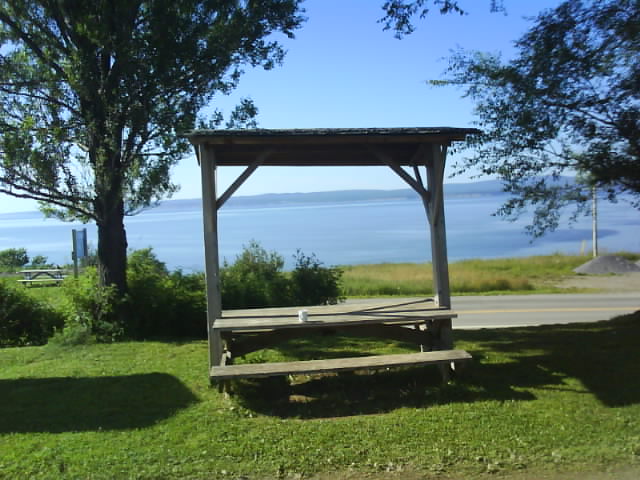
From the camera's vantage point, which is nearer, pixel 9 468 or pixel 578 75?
pixel 9 468

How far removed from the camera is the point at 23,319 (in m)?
11.9

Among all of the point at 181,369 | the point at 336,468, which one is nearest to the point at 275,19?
the point at 181,369

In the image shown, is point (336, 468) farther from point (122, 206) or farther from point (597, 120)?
point (122, 206)

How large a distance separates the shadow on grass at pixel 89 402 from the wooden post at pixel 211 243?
24.0 inches

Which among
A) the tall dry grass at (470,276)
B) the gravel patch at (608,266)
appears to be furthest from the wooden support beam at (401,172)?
the gravel patch at (608,266)

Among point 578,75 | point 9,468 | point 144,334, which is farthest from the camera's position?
point 144,334

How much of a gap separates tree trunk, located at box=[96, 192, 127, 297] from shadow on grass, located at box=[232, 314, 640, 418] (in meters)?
4.04

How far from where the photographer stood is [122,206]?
451 inches

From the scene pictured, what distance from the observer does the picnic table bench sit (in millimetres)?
6258

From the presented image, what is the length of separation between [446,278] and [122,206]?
681 cm

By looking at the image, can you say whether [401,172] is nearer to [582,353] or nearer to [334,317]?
[334,317]

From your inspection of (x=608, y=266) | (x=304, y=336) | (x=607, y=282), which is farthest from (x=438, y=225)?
(x=608, y=266)

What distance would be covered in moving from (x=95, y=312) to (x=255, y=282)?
3.41 meters

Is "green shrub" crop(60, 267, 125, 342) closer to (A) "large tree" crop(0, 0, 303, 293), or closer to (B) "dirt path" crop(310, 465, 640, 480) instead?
(A) "large tree" crop(0, 0, 303, 293)
